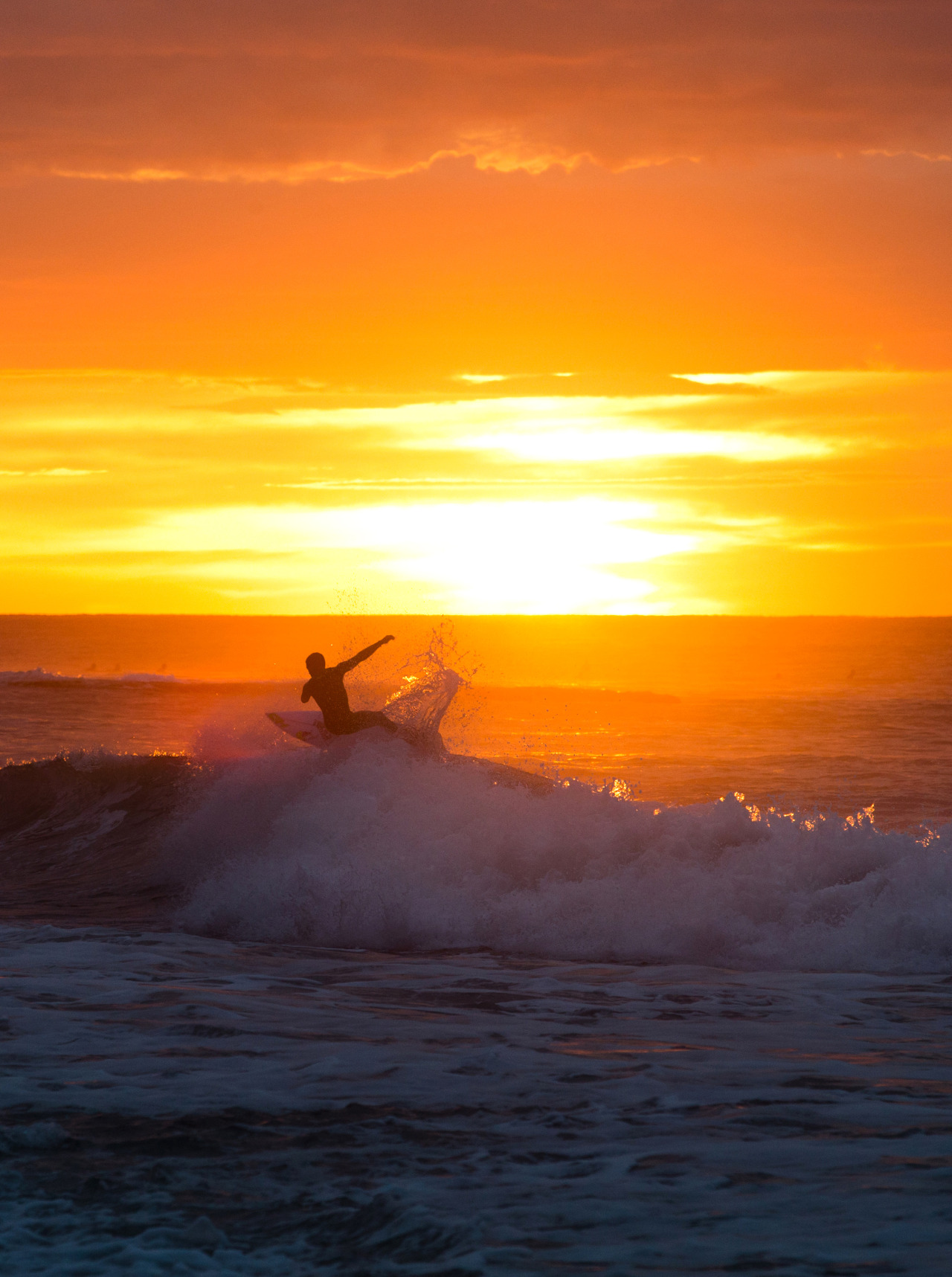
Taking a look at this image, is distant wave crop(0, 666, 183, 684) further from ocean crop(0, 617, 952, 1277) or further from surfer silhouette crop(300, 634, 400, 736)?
surfer silhouette crop(300, 634, 400, 736)

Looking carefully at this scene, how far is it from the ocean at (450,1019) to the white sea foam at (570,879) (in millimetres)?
44

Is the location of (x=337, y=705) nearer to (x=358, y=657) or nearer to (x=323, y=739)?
(x=323, y=739)

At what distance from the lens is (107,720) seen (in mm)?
40344

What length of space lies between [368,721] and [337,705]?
0.61 metres

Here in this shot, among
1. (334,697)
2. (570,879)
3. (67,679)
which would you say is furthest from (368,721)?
(67,679)

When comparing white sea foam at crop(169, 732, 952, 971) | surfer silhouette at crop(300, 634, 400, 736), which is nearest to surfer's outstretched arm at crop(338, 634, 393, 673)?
surfer silhouette at crop(300, 634, 400, 736)

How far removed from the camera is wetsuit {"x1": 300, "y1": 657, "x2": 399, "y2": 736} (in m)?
14.8

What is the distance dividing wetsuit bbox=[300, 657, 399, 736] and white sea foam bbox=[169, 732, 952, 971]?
2.75 feet

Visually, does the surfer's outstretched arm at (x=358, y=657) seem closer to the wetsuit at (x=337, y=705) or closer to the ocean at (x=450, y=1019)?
the wetsuit at (x=337, y=705)

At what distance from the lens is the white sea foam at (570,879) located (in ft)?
33.7

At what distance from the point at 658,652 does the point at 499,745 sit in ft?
238

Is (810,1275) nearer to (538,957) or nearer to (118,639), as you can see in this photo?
(538,957)

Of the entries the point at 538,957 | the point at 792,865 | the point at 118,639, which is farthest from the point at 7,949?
the point at 118,639

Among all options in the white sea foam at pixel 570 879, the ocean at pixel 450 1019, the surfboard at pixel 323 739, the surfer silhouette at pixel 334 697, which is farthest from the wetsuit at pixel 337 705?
the white sea foam at pixel 570 879
